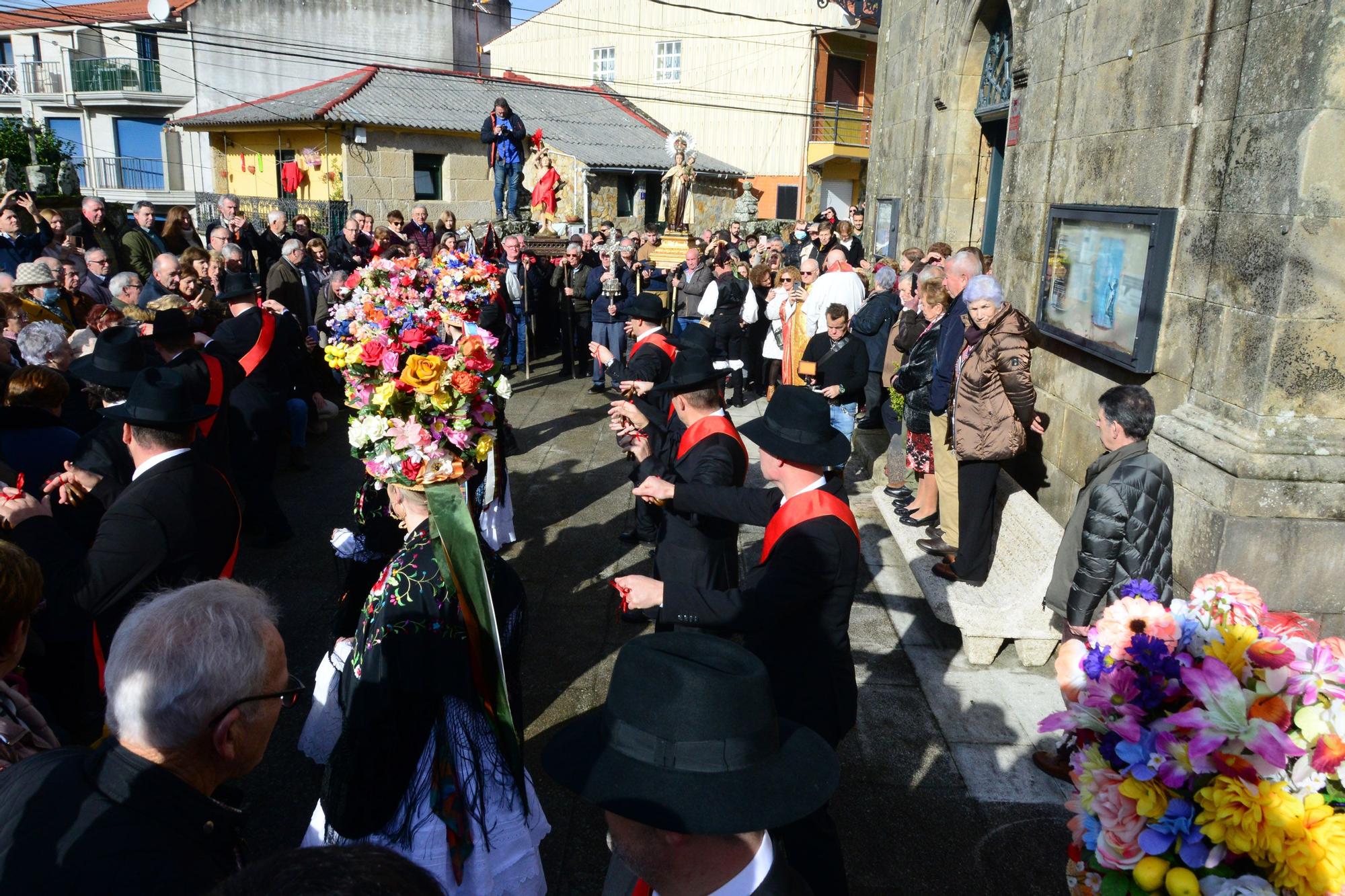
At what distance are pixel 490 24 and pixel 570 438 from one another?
36696 millimetres

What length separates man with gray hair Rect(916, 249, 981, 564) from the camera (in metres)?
6.53

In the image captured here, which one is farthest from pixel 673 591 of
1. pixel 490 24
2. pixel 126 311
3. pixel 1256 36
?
pixel 490 24

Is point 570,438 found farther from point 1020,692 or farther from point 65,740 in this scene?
point 65,740

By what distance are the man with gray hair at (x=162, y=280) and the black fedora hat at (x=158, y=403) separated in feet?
17.6

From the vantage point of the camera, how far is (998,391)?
5984 mm

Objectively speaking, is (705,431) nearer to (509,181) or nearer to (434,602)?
(434,602)

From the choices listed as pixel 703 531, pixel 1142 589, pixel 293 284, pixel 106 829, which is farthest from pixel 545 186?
pixel 106 829

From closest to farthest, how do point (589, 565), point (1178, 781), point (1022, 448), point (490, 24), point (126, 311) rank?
point (1178, 781) → point (1022, 448) → point (589, 565) → point (126, 311) → point (490, 24)

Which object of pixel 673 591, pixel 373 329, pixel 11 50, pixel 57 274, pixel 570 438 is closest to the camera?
pixel 673 591

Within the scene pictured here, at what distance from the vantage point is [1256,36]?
16.0ft

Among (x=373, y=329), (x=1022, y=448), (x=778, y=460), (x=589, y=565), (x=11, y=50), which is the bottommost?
(x=589, y=565)

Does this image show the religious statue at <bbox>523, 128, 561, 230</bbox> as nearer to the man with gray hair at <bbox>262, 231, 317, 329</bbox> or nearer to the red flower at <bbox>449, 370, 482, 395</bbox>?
the man with gray hair at <bbox>262, 231, 317, 329</bbox>

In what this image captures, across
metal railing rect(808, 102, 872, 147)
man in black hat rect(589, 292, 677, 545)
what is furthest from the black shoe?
metal railing rect(808, 102, 872, 147)

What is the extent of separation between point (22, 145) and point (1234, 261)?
36.6m
